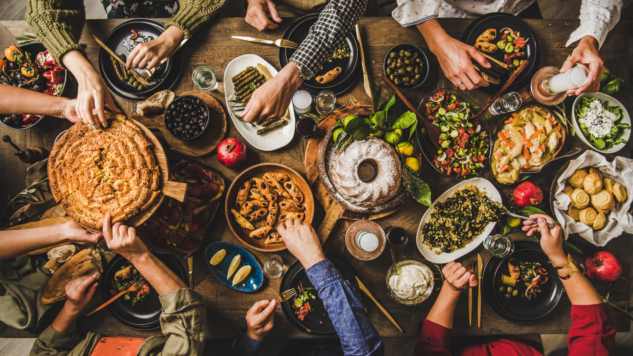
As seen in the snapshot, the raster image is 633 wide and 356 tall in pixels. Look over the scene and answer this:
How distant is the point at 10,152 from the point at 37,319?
4.59ft

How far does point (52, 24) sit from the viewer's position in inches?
79.3

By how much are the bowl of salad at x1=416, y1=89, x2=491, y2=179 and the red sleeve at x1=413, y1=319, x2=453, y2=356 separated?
1.22 meters

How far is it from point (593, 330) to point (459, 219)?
1.32 m

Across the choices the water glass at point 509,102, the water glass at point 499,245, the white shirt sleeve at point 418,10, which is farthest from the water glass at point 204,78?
the water glass at point 499,245

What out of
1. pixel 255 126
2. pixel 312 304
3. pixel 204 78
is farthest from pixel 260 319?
pixel 204 78

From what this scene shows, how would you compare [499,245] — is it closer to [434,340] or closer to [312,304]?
[434,340]

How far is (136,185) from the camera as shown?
5.35 ft

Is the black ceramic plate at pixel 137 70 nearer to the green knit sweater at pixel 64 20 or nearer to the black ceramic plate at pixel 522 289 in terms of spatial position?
the green knit sweater at pixel 64 20

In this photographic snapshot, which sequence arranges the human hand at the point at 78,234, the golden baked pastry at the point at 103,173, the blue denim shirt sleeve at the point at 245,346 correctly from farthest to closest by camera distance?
the blue denim shirt sleeve at the point at 245,346, the human hand at the point at 78,234, the golden baked pastry at the point at 103,173

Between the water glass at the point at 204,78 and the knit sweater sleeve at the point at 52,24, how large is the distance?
835 millimetres

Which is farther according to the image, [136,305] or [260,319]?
[136,305]

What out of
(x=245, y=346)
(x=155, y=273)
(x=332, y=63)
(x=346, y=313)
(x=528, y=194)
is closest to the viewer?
(x=346, y=313)

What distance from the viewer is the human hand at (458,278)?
214 centimetres

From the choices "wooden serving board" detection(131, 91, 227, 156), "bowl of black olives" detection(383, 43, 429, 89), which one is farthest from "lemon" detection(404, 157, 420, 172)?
"wooden serving board" detection(131, 91, 227, 156)
